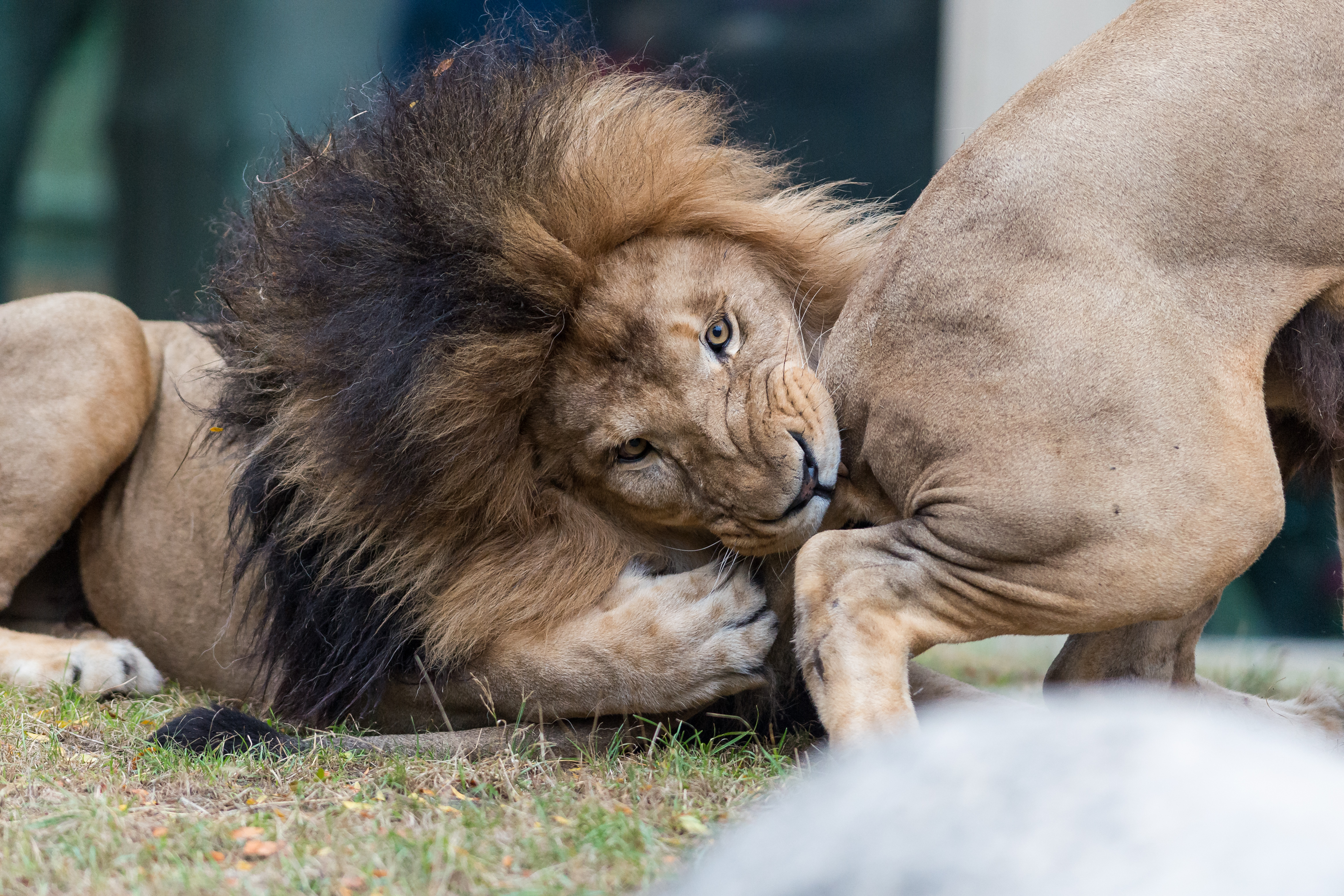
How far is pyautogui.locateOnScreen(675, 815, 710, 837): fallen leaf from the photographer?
2016mm

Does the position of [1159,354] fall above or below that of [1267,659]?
above

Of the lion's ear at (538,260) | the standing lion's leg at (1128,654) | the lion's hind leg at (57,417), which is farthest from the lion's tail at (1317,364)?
the lion's hind leg at (57,417)

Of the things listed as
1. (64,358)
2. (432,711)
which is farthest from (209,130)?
(432,711)

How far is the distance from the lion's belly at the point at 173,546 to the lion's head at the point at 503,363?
66 centimetres

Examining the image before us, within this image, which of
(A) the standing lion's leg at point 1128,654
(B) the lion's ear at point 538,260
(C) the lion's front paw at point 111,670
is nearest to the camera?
(B) the lion's ear at point 538,260

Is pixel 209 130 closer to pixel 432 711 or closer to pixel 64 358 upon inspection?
pixel 64 358

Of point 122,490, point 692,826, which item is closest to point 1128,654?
point 692,826

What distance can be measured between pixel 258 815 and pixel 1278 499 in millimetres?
1901

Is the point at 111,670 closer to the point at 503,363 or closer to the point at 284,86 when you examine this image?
the point at 503,363

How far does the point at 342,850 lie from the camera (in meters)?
1.92

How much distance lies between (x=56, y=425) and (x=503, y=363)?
1.86 metres

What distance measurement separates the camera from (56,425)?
3777 millimetres

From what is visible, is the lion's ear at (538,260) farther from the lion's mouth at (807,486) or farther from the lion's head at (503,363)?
the lion's mouth at (807,486)

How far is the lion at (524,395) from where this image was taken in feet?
8.64
